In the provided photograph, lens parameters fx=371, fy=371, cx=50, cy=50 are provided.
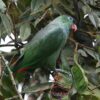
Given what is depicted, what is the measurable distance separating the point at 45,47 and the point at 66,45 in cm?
10

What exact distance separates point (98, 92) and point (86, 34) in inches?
10.7

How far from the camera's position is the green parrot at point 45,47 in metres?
1.15

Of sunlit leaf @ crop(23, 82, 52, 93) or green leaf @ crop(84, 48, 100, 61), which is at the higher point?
sunlit leaf @ crop(23, 82, 52, 93)

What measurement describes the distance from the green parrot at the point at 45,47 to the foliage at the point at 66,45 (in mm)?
23

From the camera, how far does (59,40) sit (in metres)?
1.19

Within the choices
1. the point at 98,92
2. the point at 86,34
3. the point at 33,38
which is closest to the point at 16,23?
the point at 33,38

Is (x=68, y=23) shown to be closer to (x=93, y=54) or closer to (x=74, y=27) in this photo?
(x=74, y=27)

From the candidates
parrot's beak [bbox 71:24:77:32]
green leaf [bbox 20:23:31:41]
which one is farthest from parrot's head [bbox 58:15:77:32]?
green leaf [bbox 20:23:31:41]

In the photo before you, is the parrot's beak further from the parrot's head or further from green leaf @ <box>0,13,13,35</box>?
green leaf @ <box>0,13,13,35</box>

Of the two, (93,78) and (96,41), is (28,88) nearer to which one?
(93,78)

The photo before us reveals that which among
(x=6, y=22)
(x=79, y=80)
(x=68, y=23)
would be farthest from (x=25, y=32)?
(x=79, y=80)

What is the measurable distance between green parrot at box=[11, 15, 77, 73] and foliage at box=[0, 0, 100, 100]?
0.9 inches

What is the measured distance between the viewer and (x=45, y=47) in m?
1.17

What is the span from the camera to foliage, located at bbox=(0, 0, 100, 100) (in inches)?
39.6
